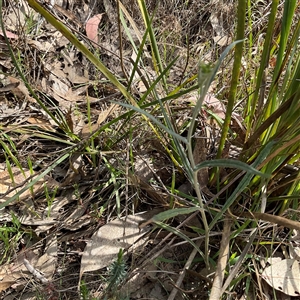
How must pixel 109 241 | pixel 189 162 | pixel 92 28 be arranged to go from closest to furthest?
pixel 189 162 → pixel 109 241 → pixel 92 28

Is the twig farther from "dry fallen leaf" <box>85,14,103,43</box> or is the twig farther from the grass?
"dry fallen leaf" <box>85,14,103,43</box>

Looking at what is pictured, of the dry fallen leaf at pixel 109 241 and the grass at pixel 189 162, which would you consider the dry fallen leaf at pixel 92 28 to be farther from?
the dry fallen leaf at pixel 109 241

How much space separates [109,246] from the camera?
3.59 feet

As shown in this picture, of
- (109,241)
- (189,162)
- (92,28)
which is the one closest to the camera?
(189,162)

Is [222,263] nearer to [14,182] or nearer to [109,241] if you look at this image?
[109,241]

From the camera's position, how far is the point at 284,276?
1.07 meters

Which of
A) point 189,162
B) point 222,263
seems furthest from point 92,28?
point 222,263

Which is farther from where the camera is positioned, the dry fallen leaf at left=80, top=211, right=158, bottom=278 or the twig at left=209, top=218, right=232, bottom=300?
the dry fallen leaf at left=80, top=211, right=158, bottom=278

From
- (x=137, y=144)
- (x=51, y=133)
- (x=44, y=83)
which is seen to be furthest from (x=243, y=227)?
(x=44, y=83)

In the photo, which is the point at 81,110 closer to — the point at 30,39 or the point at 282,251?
the point at 30,39

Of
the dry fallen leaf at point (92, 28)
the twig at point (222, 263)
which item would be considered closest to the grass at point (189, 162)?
the twig at point (222, 263)

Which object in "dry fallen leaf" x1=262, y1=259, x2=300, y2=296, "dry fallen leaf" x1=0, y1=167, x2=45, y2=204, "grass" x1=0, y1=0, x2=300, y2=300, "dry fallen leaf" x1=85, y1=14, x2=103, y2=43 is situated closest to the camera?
"grass" x1=0, y1=0, x2=300, y2=300

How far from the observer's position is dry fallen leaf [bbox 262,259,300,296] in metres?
1.05

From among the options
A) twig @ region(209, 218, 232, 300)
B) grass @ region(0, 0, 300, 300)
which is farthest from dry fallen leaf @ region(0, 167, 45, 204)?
twig @ region(209, 218, 232, 300)
